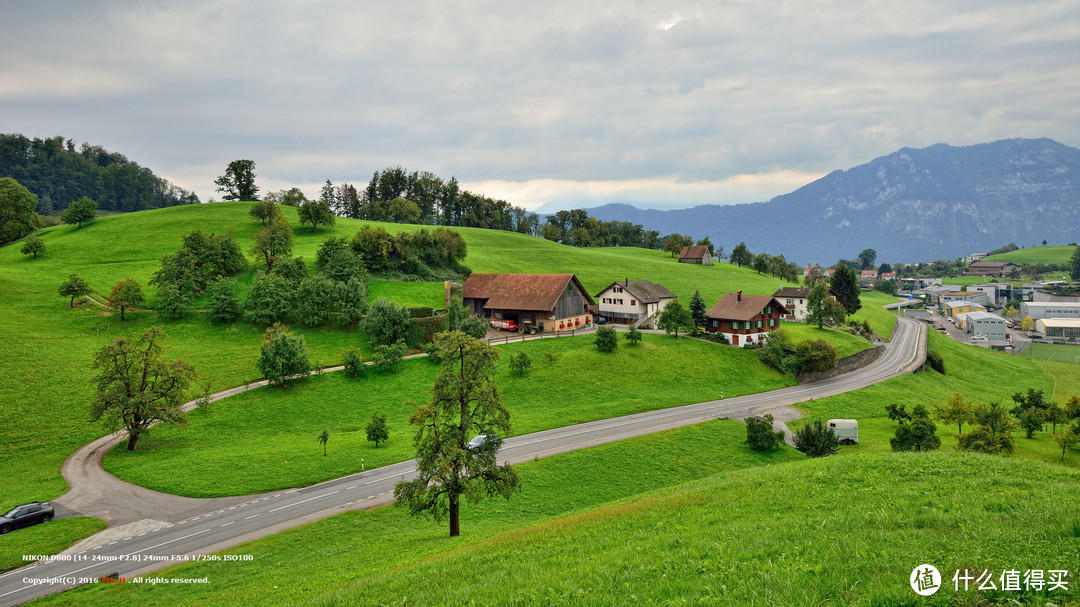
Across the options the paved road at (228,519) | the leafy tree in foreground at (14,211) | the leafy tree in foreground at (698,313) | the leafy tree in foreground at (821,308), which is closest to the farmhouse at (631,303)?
the leafy tree in foreground at (698,313)

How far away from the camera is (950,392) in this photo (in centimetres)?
6506

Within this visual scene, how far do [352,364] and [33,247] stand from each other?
259 feet

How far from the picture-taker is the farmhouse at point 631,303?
8200 centimetres

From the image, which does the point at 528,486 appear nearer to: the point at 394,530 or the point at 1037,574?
the point at 394,530

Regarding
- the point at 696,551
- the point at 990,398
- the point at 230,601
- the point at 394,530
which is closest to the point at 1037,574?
the point at 696,551

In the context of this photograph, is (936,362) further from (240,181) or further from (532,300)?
(240,181)

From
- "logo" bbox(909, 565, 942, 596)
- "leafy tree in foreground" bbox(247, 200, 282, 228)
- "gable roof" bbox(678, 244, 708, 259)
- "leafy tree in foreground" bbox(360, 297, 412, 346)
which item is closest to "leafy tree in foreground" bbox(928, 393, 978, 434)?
"logo" bbox(909, 565, 942, 596)

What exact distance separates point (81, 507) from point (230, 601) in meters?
20.4

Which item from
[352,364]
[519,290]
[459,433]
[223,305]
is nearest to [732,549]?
[459,433]

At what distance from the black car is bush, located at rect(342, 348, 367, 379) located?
88.2 feet

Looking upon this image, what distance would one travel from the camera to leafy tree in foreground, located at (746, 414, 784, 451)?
40844 mm

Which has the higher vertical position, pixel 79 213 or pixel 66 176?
pixel 66 176

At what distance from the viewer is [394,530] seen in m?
26.5

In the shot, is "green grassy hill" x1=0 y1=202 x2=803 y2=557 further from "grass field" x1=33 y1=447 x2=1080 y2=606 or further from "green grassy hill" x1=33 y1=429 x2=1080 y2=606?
"grass field" x1=33 y1=447 x2=1080 y2=606
